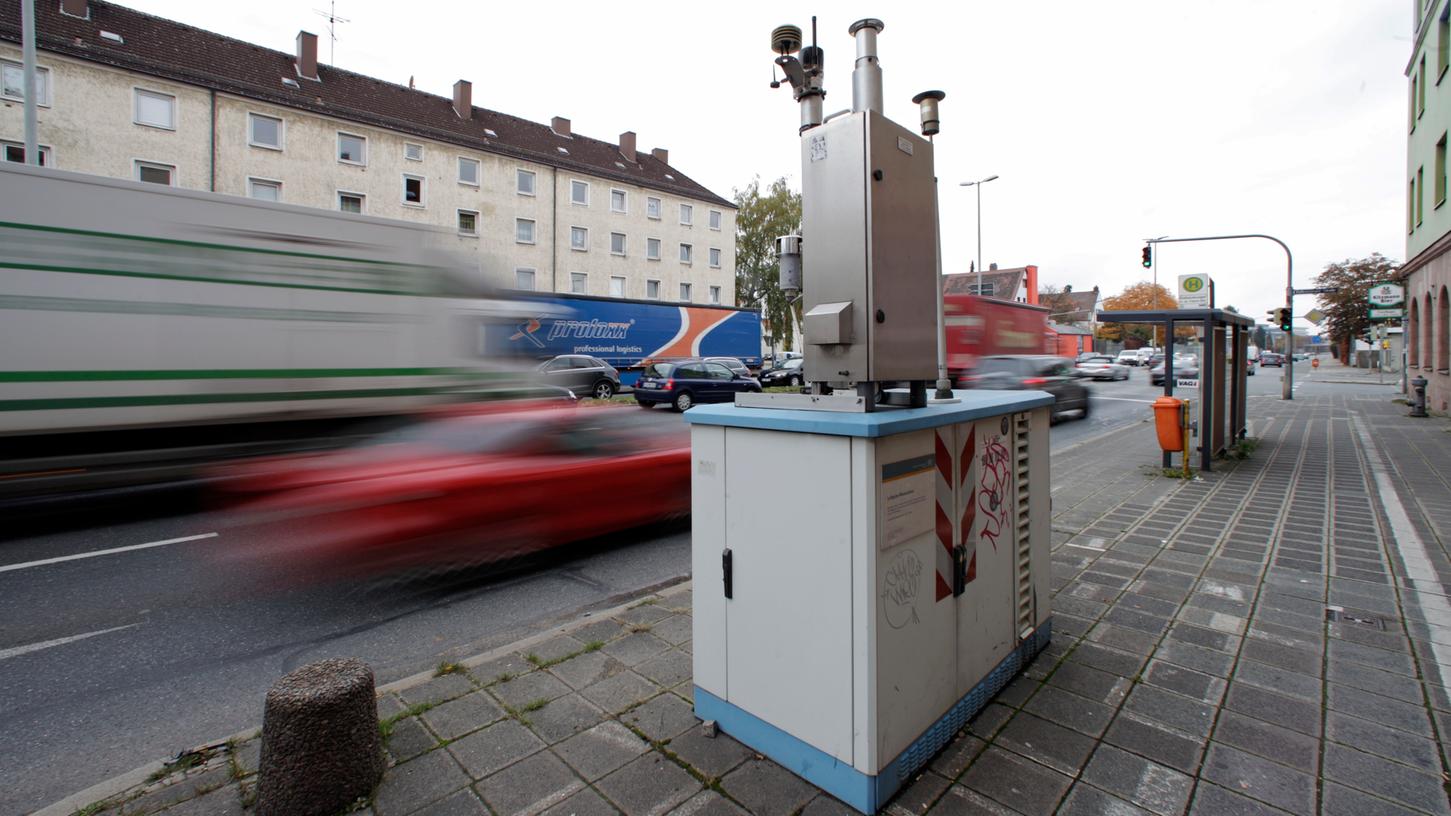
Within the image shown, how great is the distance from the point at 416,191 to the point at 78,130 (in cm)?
1205

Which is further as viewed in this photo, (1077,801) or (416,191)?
(416,191)

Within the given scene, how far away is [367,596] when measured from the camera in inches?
183

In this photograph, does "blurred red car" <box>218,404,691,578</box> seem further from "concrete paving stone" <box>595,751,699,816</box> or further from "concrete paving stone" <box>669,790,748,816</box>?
"concrete paving stone" <box>669,790,748,816</box>

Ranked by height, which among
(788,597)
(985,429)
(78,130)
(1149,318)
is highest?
(78,130)

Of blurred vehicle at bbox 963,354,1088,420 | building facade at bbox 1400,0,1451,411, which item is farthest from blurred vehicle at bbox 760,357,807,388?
building facade at bbox 1400,0,1451,411

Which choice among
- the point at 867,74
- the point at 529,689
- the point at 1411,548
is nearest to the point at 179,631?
the point at 529,689

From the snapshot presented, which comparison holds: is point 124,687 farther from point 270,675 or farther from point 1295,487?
point 1295,487

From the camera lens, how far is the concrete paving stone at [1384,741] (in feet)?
8.31

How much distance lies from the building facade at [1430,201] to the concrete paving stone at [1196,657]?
18.6 meters

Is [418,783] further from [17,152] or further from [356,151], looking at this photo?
[356,151]

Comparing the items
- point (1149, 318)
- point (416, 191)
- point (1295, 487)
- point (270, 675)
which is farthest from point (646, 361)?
point (270, 675)

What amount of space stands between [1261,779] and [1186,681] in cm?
77

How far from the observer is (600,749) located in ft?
→ 8.77

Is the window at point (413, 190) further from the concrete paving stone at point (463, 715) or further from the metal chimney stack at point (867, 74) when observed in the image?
the metal chimney stack at point (867, 74)
